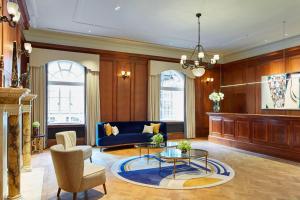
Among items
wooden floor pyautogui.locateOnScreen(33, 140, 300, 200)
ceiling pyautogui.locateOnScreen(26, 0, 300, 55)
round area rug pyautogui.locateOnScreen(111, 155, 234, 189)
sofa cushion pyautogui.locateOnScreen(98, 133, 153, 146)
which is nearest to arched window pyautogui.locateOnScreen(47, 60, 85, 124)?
ceiling pyautogui.locateOnScreen(26, 0, 300, 55)

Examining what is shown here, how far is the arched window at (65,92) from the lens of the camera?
24.1 ft

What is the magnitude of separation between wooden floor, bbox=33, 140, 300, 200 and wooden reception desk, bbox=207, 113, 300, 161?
1.51 feet

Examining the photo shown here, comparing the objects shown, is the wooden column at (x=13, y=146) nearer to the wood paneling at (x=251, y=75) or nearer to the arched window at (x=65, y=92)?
the arched window at (x=65, y=92)

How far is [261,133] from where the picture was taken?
251 inches

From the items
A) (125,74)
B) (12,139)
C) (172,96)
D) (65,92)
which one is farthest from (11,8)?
(172,96)

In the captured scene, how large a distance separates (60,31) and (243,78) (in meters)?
7.17

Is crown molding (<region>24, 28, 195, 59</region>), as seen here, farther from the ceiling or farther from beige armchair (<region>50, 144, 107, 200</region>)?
beige armchair (<region>50, 144, 107, 200</region>)

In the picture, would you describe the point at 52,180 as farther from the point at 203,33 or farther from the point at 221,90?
the point at 221,90

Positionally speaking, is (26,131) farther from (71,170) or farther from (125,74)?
(125,74)

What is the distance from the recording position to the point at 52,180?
13.9 feet

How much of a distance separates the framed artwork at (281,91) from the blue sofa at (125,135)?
398 centimetres

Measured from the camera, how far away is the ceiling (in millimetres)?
4918

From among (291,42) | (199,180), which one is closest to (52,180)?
(199,180)

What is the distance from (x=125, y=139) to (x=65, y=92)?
2673 mm
